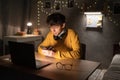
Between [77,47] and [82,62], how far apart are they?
0.34 m

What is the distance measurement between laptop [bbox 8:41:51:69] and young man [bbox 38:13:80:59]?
1.49ft

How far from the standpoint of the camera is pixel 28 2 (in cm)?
446

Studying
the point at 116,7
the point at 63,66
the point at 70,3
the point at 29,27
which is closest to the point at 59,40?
the point at 63,66

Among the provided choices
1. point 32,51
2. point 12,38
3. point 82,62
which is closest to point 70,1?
point 12,38

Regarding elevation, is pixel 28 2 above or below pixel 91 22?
above

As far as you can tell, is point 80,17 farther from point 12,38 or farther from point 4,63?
point 4,63

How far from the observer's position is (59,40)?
2.35 metres

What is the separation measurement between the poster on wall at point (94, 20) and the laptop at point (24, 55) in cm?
218

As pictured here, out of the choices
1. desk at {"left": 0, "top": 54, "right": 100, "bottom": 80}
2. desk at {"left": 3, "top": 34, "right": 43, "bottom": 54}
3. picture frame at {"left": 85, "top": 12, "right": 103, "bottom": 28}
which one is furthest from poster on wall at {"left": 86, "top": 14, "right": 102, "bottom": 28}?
desk at {"left": 0, "top": 54, "right": 100, "bottom": 80}

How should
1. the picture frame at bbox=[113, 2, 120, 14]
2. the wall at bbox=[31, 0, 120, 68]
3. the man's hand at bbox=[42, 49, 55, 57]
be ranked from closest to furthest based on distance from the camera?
the man's hand at bbox=[42, 49, 55, 57] < the picture frame at bbox=[113, 2, 120, 14] < the wall at bbox=[31, 0, 120, 68]

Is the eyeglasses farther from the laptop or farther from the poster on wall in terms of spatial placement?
the poster on wall

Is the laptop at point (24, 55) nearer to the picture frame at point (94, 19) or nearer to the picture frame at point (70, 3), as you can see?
the picture frame at point (94, 19)

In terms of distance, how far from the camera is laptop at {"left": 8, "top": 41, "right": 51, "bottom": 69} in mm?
1474

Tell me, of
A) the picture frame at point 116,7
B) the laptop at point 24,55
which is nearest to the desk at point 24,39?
the picture frame at point 116,7
